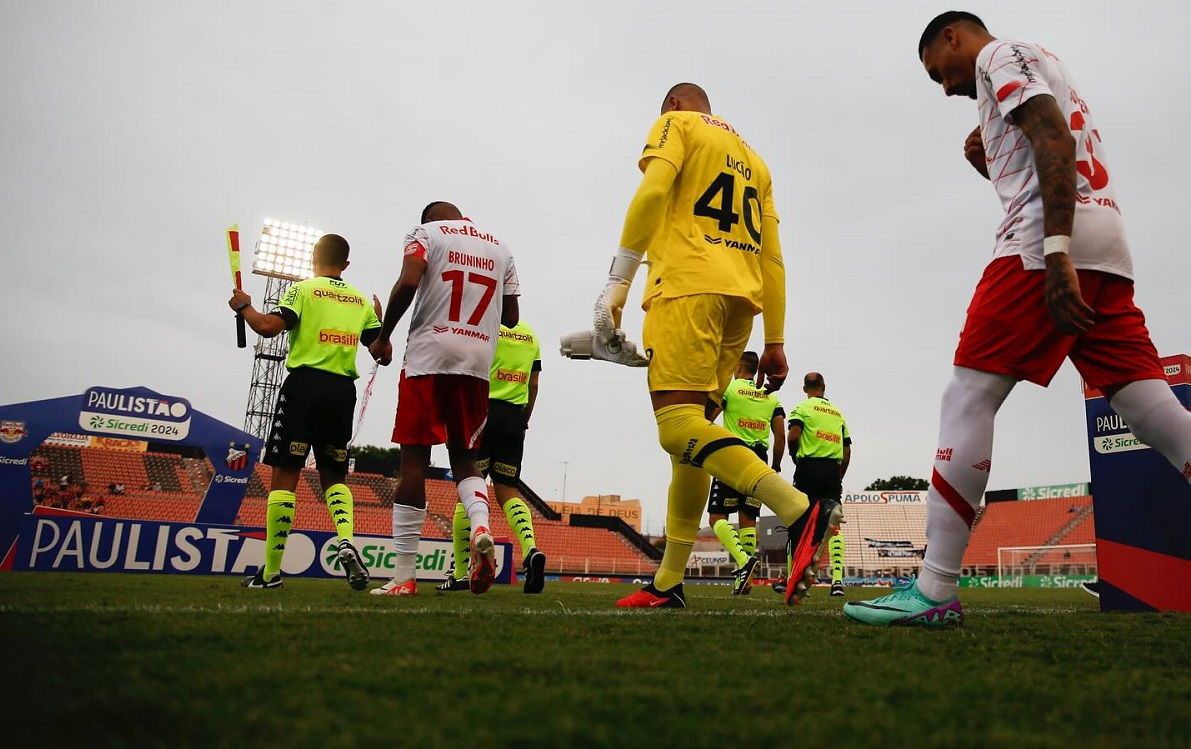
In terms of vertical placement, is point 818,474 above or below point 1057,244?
below

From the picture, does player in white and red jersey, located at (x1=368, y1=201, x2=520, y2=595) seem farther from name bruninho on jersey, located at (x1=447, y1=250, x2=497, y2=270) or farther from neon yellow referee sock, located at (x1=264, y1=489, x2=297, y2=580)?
neon yellow referee sock, located at (x1=264, y1=489, x2=297, y2=580)

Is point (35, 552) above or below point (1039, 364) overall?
below

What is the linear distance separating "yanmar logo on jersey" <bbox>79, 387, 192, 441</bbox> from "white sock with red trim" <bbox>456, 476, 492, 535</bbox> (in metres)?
Answer: 11.5

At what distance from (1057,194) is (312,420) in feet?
15.5

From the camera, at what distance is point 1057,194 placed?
2.72 m

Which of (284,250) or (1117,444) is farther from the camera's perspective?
(284,250)

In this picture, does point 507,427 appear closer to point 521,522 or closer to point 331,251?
point 521,522

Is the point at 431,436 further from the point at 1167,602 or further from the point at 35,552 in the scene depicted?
the point at 35,552

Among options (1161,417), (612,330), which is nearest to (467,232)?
(612,330)

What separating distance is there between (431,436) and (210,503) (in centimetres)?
984

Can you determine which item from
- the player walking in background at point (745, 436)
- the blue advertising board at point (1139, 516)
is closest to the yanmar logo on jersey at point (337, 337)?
the player walking in background at point (745, 436)

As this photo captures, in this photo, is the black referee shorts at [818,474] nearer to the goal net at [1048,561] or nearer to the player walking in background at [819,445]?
the player walking in background at [819,445]

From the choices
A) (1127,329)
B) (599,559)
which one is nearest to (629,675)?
(1127,329)

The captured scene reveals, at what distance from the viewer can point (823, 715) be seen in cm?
134
